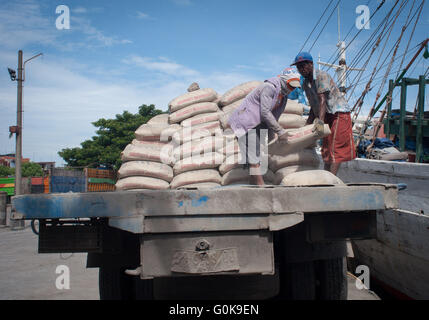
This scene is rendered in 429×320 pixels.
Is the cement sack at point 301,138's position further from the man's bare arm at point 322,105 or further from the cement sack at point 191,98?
the cement sack at point 191,98

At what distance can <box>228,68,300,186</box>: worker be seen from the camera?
3.16m

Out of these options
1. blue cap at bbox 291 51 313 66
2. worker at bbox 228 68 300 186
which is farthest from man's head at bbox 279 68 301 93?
blue cap at bbox 291 51 313 66

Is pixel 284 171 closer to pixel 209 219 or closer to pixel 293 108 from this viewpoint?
pixel 293 108

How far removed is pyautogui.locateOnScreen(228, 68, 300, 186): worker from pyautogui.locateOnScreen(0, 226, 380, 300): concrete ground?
5.46ft

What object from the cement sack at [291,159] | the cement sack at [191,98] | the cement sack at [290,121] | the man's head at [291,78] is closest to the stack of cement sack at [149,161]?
the cement sack at [191,98]

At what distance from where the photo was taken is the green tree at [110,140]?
73.4ft

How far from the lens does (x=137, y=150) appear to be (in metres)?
3.95

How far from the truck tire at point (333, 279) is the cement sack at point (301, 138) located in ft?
3.60

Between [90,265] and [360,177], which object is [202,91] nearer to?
[360,177]

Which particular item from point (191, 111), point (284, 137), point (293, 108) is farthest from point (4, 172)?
point (284, 137)

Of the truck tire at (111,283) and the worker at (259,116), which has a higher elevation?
the worker at (259,116)

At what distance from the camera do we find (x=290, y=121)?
4008 mm

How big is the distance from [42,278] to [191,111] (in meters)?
2.79

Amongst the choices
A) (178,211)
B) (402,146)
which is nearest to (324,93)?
(178,211)
